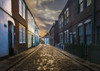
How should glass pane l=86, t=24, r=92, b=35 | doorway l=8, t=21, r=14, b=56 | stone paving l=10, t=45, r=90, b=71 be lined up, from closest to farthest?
stone paving l=10, t=45, r=90, b=71 < glass pane l=86, t=24, r=92, b=35 < doorway l=8, t=21, r=14, b=56

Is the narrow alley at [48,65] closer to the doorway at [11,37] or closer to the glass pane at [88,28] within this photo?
the doorway at [11,37]

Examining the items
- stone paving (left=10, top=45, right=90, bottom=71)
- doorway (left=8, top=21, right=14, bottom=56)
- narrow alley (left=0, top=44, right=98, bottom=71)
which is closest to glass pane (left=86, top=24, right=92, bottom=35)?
narrow alley (left=0, top=44, right=98, bottom=71)

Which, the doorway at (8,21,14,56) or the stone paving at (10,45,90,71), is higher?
the doorway at (8,21,14,56)

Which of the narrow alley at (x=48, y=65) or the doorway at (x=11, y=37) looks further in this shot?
the doorway at (x=11, y=37)

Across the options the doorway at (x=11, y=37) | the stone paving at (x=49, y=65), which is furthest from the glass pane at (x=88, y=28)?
the doorway at (x=11, y=37)

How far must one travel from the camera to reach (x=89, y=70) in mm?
4512

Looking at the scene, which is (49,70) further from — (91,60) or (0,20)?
(0,20)

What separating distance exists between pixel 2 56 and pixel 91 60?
7.67m

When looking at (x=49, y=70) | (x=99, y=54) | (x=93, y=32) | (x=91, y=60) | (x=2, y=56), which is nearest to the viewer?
(x=49, y=70)

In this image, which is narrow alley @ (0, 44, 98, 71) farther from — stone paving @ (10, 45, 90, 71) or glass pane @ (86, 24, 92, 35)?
glass pane @ (86, 24, 92, 35)

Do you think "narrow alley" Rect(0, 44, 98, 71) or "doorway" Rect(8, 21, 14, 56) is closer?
"narrow alley" Rect(0, 44, 98, 71)

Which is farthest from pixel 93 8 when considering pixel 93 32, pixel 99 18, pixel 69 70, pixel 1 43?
pixel 1 43

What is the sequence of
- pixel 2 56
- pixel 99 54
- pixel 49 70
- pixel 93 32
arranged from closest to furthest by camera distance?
1. pixel 49 70
2. pixel 99 54
3. pixel 2 56
4. pixel 93 32

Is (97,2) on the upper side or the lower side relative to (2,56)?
upper
